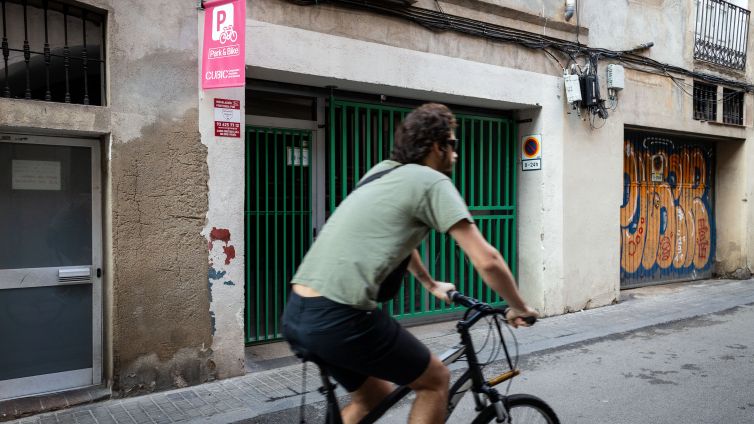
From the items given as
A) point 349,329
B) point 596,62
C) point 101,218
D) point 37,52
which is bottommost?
point 349,329

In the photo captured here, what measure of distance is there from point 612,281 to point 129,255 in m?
6.81

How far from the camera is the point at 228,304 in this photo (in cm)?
543

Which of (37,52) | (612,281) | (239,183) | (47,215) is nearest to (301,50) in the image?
(239,183)

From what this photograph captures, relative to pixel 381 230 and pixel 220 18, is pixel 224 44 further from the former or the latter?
pixel 381 230

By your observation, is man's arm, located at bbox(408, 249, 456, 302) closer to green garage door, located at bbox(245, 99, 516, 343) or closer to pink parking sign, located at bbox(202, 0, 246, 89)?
pink parking sign, located at bbox(202, 0, 246, 89)

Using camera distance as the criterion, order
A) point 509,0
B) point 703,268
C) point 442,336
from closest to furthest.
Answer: point 442,336 < point 509,0 < point 703,268

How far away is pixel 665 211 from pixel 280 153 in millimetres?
7577

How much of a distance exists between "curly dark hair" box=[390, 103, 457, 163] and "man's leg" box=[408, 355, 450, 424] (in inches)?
35.0

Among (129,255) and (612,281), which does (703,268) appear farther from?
(129,255)

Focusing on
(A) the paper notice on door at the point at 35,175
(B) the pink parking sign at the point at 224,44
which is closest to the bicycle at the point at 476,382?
(B) the pink parking sign at the point at 224,44

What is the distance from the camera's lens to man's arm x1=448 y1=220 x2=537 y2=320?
241 centimetres

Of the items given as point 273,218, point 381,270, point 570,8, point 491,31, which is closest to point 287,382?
point 273,218

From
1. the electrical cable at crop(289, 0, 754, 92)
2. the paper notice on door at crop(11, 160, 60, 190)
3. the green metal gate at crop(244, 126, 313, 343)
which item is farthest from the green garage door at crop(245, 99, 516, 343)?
the paper notice on door at crop(11, 160, 60, 190)

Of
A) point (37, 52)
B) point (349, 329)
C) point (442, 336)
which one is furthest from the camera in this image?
point (442, 336)
